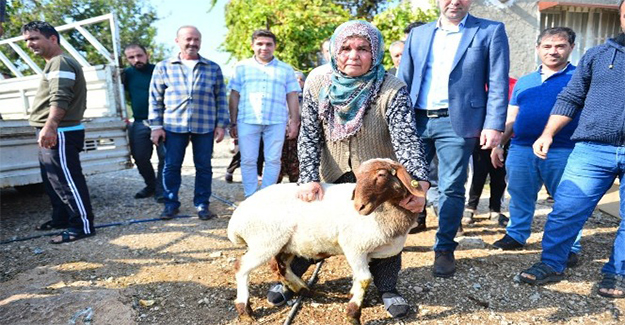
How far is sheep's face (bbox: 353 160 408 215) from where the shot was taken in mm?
2182

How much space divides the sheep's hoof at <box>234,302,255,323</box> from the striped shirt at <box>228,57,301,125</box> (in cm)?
235

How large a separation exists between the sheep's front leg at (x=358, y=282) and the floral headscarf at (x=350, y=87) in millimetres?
731

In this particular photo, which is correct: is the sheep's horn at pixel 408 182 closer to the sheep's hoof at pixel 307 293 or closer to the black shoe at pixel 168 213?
the sheep's hoof at pixel 307 293

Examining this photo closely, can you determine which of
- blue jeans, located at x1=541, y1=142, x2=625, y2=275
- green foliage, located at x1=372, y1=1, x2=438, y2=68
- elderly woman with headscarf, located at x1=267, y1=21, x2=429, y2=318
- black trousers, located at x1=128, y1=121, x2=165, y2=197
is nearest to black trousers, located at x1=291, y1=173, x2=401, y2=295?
elderly woman with headscarf, located at x1=267, y1=21, x2=429, y2=318

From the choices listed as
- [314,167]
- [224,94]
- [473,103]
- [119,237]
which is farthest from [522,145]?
[119,237]

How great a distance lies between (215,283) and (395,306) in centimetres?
136

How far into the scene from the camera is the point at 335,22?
8.43 m

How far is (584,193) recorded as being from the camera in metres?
2.83

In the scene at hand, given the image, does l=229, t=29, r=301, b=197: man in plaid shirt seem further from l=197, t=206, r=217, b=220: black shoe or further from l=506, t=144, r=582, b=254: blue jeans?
l=506, t=144, r=582, b=254: blue jeans

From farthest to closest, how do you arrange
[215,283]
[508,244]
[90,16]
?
[90,16]
[508,244]
[215,283]

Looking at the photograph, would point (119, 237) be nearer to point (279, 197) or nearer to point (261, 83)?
point (261, 83)

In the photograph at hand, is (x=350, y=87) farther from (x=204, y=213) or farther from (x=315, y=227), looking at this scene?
(x=204, y=213)

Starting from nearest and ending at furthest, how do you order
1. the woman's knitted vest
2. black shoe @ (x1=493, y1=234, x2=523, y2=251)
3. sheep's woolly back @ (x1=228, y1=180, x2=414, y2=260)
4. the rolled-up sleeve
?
sheep's woolly back @ (x1=228, y1=180, x2=414, y2=260) → the woman's knitted vest → the rolled-up sleeve → black shoe @ (x1=493, y1=234, x2=523, y2=251)

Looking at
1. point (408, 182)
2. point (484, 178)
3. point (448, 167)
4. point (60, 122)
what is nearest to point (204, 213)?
point (60, 122)
